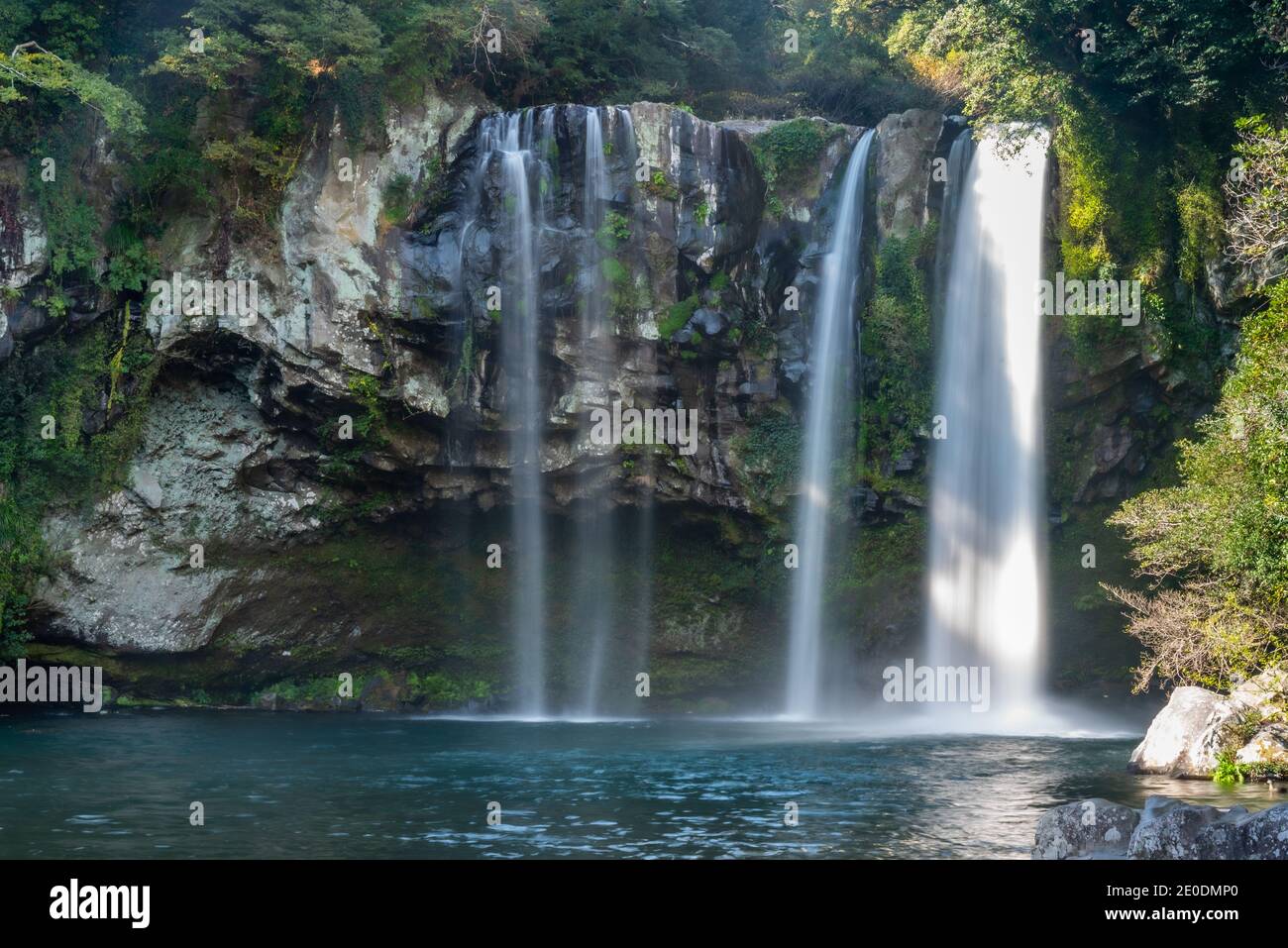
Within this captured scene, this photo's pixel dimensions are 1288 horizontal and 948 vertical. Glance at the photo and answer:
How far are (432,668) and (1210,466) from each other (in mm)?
17126

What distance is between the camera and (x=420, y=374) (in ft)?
80.1

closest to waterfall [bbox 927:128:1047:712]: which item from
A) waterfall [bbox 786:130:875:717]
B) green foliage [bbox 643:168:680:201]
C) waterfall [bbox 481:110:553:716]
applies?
waterfall [bbox 786:130:875:717]

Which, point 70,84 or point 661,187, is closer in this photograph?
point 70,84

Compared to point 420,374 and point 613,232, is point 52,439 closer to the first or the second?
point 420,374

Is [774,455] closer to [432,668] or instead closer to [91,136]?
[432,668]

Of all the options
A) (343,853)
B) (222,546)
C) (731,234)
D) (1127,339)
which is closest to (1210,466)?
(1127,339)

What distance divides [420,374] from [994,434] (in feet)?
38.3

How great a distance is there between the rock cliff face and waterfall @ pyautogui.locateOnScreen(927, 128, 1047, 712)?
3.38 feet

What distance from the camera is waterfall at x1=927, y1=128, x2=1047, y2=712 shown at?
23.8 meters

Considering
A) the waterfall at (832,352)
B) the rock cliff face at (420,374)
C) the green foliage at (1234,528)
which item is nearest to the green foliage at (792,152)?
the rock cliff face at (420,374)

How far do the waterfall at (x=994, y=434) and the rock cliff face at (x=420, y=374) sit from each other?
1.03 m

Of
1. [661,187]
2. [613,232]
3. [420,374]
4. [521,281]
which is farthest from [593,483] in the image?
[661,187]

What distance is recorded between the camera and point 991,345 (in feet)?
79.4

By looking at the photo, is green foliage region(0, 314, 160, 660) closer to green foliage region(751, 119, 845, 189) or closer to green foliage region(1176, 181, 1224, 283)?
green foliage region(751, 119, 845, 189)
